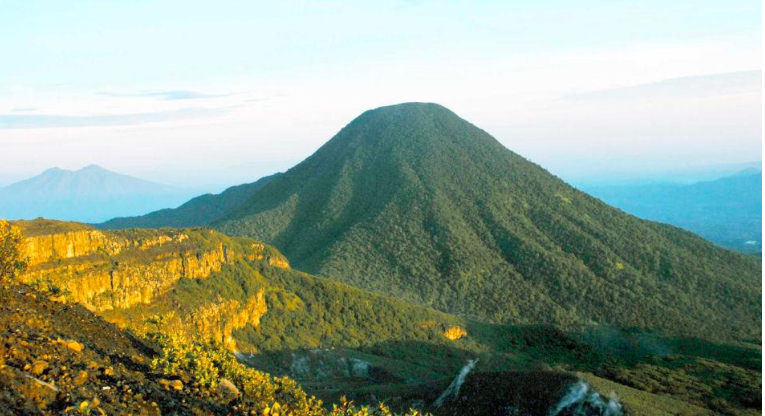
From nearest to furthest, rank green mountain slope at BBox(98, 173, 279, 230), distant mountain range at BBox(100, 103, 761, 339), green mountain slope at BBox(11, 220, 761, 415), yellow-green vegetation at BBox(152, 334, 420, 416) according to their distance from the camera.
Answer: yellow-green vegetation at BBox(152, 334, 420, 416) → green mountain slope at BBox(11, 220, 761, 415) → distant mountain range at BBox(100, 103, 761, 339) → green mountain slope at BBox(98, 173, 279, 230)

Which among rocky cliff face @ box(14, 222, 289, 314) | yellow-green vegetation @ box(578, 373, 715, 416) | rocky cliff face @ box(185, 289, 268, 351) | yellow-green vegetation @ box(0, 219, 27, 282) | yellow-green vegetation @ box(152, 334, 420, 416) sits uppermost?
yellow-green vegetation @ box(0, 219, 27, 282)

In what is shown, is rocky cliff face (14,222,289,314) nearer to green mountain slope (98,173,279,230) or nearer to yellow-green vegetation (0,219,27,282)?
yellow-green vegetation (0,219,27,282)

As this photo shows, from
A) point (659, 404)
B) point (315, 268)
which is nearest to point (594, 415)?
point (659, 404)

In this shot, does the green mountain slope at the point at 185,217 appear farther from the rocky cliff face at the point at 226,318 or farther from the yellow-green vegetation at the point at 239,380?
the yellow-green vegetation at the point at 239,380

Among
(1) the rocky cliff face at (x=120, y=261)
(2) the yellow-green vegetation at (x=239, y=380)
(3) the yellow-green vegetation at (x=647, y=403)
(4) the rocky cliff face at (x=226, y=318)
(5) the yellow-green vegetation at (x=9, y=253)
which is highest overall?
(5) the yellow-green vegetation at (x=9, y=253)

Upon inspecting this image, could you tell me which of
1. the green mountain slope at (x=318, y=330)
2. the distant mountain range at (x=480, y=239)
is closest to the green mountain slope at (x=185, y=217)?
the distant mountain range at (x=480, y=239)

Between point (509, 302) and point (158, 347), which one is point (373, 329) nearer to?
point (509, 302)

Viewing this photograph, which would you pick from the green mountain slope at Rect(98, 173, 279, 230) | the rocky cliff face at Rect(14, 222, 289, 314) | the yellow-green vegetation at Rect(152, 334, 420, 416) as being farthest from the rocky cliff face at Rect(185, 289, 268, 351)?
the green mountain slope at Rect(98, 173, 279, 230)
